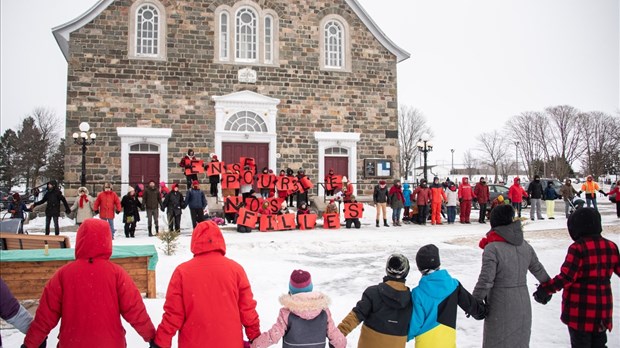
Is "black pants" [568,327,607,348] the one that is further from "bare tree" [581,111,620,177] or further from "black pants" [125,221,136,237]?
"bare tree" [581,111,620,177]

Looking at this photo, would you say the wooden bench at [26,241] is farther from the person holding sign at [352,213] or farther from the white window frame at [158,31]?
the white window frame at [158,31]

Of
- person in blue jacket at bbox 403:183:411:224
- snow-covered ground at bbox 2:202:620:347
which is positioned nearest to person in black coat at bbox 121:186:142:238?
snow-covered ground at bbox 2:202:620:347

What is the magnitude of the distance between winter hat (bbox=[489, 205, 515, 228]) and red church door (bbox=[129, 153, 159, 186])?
15623 millimetres

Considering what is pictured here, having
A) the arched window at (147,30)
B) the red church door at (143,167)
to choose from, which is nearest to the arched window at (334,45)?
the arched window at (147,30)

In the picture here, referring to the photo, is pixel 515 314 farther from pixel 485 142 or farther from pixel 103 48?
pixel 485 142

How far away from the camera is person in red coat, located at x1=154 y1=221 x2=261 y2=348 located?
128 inches

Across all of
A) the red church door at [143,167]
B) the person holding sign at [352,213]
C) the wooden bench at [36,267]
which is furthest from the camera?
the red church door at [143,167]

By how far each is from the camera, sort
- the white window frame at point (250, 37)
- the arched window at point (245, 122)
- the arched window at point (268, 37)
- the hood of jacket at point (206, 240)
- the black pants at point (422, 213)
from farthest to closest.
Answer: the arched window at point (268, 37), the white window frame at point (250, 37), the arched window at point (245, 122), the black pants at point (422, 213), the hood of jacket at point (206, 240)

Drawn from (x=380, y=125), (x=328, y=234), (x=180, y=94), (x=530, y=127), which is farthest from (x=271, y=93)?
(x=530, y=127)

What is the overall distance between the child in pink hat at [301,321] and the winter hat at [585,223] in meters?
2.23

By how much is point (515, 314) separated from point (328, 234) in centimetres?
980

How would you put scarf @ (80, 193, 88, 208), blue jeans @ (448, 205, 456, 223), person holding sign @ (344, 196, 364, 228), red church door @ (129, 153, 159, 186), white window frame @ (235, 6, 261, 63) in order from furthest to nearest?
1. white window frame @ (235, 6, 261, 63)
2. red church door @ (129, 153, 159, 186)
3. blue jeans @ (448, 205, 456, 223)
4. person holding sign @ (344, 196, 364, 228)
5. scarf @ (80, 193, 88, 208)

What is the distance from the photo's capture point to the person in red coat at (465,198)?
17.0 m

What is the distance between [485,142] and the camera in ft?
231
